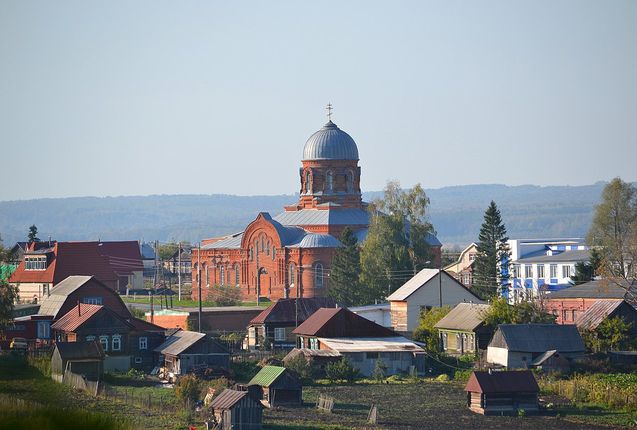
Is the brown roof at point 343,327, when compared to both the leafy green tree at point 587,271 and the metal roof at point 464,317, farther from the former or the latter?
the leafy green tree at point 587,271

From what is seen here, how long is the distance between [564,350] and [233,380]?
47.4ft

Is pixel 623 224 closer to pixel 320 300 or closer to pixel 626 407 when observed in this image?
pixel 320 300

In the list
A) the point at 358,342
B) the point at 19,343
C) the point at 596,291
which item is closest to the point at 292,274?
the point at 596,291

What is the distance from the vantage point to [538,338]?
5762 centimetres

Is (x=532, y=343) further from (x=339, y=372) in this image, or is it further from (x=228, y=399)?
(x=228, y=399)

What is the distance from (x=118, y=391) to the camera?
49906 mm

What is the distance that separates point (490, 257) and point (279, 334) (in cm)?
1767

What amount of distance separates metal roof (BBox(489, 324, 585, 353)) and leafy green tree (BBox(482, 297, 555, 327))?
3331 mm

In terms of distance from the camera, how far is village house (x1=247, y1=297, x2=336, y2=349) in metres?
67.1

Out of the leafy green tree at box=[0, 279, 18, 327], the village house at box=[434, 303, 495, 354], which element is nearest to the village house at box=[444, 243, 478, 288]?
the village house at box=[434, 303, 495, 354]

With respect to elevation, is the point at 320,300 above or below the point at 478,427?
above

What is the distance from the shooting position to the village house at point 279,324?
67125 millimetres

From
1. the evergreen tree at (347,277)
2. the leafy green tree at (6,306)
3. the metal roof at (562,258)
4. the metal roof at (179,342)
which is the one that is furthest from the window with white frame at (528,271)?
the leafy green tree at (6,306)

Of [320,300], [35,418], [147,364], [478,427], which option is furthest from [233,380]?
[35,418]
